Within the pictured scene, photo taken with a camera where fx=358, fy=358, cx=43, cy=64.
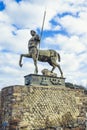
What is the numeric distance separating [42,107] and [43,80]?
50.8 inches

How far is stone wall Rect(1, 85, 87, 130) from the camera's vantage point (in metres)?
15.9

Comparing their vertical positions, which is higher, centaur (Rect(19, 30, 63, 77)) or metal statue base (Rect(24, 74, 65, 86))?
centaur (Rect(19, 30, 63, 77))

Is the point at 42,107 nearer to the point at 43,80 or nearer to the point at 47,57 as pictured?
the point at 43,80

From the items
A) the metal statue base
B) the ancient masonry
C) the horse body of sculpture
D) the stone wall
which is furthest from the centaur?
the stone wall

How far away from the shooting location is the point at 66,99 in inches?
690

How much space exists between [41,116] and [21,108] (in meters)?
1.11

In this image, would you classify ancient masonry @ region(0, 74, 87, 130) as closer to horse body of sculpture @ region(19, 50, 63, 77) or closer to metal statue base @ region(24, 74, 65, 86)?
metal statue base @ region(24, 74, 65, 86)

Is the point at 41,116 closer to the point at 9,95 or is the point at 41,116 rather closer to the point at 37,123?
the point at 37,123

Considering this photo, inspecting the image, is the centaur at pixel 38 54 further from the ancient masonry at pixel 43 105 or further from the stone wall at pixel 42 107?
the stone wall at pixel 42 107

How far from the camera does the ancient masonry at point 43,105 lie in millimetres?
15953

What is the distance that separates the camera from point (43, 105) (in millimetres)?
16656

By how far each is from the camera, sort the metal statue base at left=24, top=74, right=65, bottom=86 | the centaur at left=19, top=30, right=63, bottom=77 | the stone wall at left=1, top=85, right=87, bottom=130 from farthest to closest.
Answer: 1. the centaur at left=19, top=30, right=63, bottom=77
2. the metal statue base at left=24, top=74, right=65, bottom=86
3. the stone wall at left=1, top=85, right=87, bottom=130

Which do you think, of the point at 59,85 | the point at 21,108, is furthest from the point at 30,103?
the point at 59,85

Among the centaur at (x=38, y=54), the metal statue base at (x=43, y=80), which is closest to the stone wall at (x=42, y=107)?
the metal statue base at (x=43, y=80)
